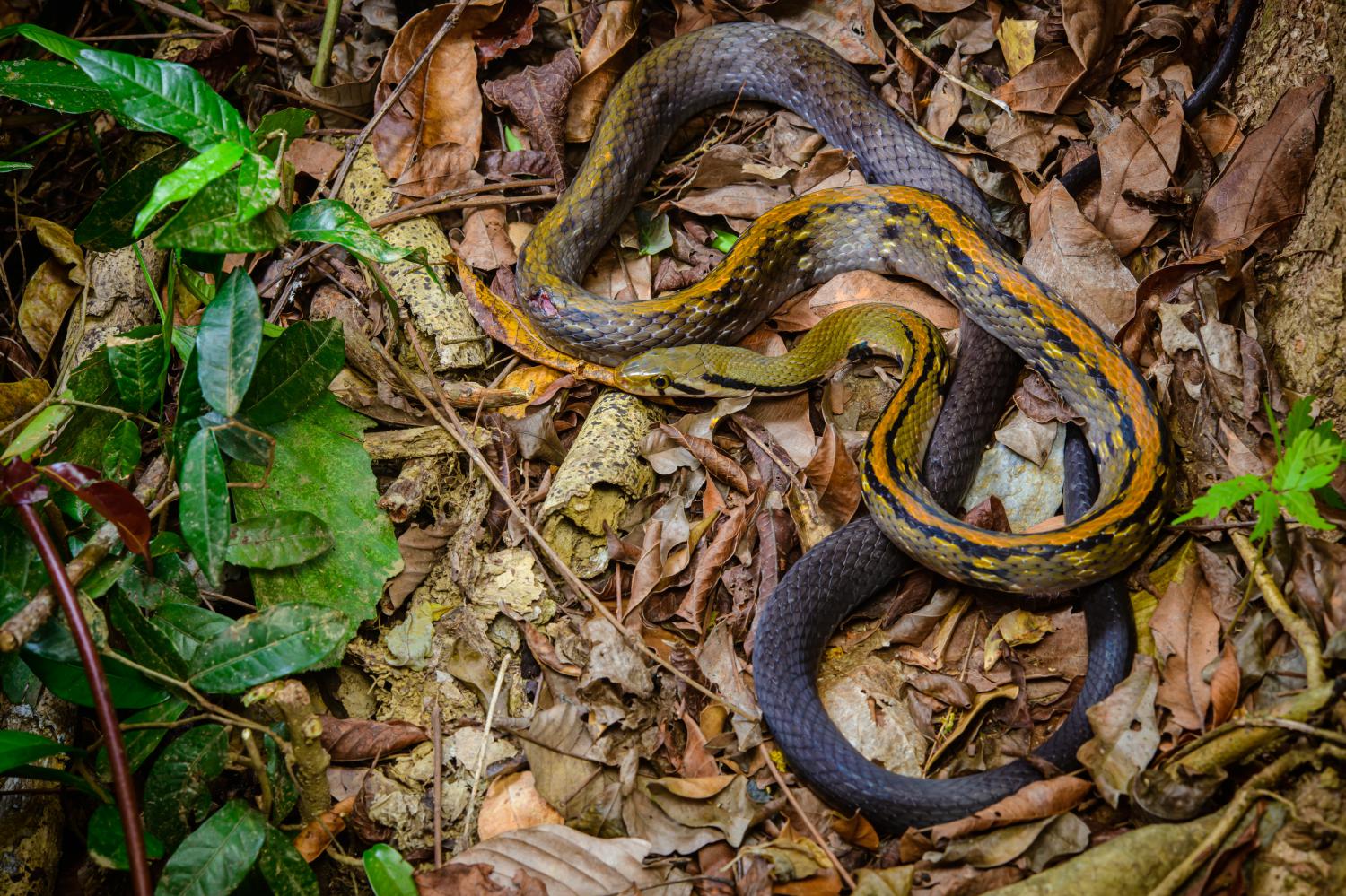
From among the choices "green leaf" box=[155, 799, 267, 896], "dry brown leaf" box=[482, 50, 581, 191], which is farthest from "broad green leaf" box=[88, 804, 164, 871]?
"dry brown leaf" box=[482, 50, 581, 191]

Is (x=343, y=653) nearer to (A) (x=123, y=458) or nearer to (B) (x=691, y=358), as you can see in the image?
→ (A) (x=123, y=458)

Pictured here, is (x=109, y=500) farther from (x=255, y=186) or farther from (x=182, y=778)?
(x=255, y=186)

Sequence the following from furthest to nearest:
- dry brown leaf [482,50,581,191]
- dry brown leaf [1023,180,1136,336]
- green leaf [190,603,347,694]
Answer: dry brown leaf [482,50,581,191] → dry brown leaf [1023,180,1136,336] → green leaf [190,603,347,694]

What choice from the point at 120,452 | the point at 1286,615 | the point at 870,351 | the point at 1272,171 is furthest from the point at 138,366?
the point at 1272,171

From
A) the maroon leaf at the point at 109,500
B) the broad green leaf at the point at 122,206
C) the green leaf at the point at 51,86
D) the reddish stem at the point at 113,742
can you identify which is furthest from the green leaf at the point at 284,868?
the green leaf at the point at 51,86

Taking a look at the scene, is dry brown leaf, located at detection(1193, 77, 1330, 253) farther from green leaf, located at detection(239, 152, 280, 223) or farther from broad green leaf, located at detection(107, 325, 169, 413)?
broad green leaf, located at detection(107, 325, 169, 413)

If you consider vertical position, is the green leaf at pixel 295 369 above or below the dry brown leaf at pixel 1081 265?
below

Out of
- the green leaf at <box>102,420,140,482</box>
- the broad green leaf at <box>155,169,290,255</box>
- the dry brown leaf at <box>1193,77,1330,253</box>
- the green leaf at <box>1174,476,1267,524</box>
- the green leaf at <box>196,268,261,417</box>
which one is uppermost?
the dry brown leaf at <box>1193,77,1330,253</box>

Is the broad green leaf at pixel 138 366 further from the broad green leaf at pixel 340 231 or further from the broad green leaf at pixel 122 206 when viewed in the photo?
the broad green leaf at pixel 340 231
